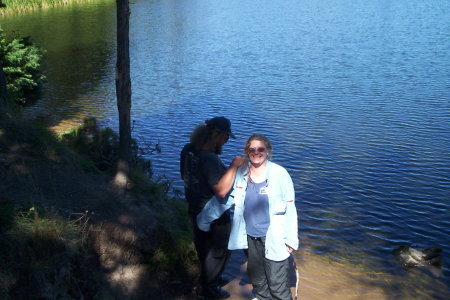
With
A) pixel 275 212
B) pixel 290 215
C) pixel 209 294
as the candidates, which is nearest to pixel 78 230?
pixel 209 294

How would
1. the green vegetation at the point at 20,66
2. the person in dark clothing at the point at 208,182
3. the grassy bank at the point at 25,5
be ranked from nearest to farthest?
the person in dark clothing at the point at 208,182
the green vegetation at the point at 20,66
the grassy bank at the point at 25,5

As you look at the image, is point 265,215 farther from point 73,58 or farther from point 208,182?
point 73,58

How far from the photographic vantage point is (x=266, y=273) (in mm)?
4730

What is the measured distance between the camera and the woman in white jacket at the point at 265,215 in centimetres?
453

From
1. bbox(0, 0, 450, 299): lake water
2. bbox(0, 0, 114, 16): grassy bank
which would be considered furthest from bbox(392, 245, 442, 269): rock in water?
bbox(0, 0, 114, 16): grassy bank

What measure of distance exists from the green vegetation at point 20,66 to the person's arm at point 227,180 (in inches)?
396

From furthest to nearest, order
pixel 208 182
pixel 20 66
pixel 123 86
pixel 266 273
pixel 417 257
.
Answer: pixel 20 66 → pixel 417 257 → pixel 123 86 → pixel 208 182 → pixel 266 273

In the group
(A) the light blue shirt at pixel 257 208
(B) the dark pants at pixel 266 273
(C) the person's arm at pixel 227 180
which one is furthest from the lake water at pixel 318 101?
(C) the person's arm at pixel 227 180

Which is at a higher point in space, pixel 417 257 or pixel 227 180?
pixel 227 180

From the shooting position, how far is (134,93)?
59.6ft

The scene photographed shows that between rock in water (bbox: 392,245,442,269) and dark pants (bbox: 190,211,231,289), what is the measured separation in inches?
148

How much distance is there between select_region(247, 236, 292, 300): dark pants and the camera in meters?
4.66

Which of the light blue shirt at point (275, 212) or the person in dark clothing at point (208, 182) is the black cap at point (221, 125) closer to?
the person in dark clothing at point (208, 182)

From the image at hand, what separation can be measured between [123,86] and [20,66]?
9.38 meters
